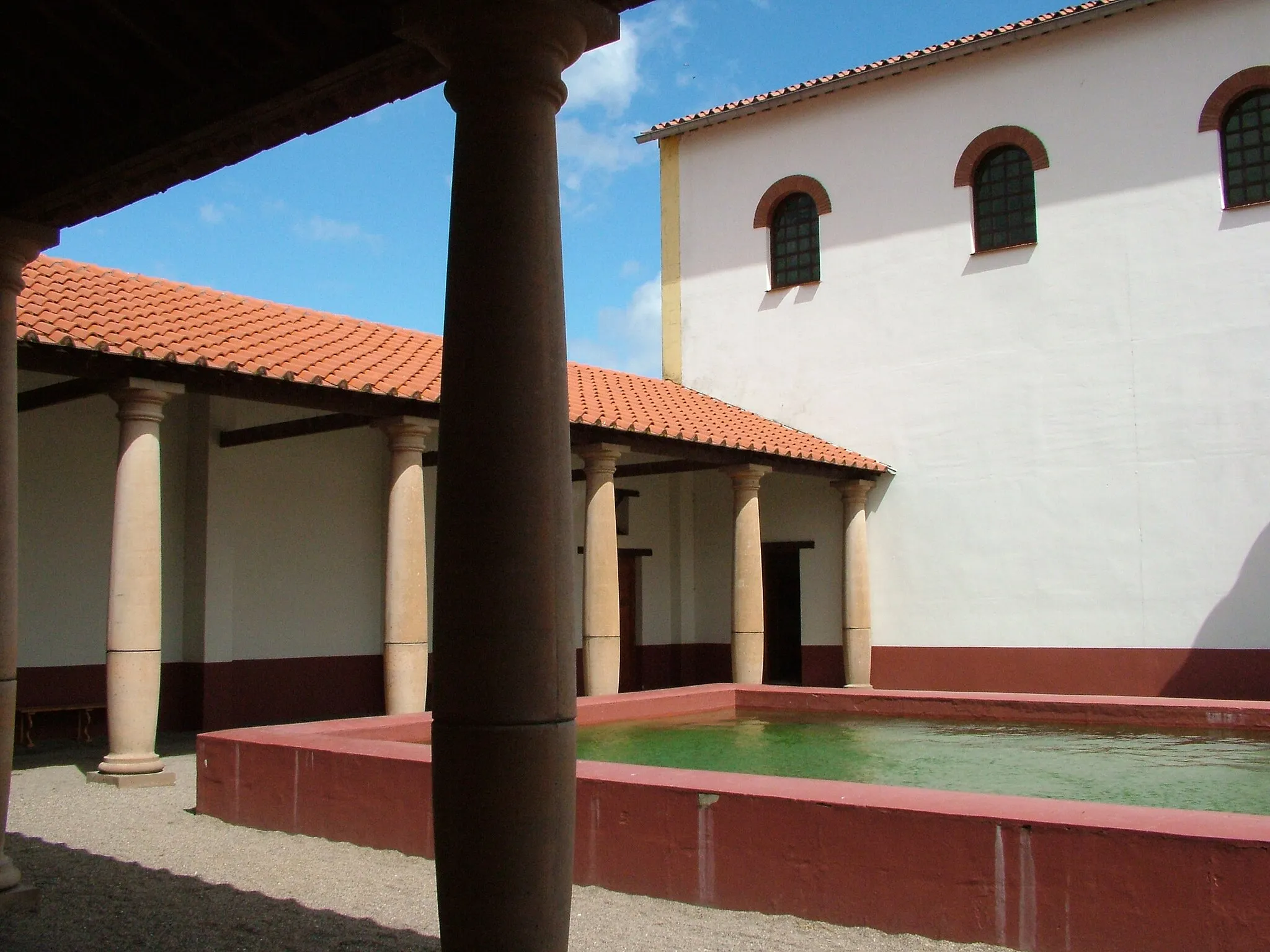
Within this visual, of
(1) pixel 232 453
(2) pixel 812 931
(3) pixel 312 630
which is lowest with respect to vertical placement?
(2) pixel 812 931

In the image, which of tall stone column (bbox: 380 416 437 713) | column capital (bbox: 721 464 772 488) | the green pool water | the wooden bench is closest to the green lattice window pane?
column capital (bbox: 721 464 772 488)

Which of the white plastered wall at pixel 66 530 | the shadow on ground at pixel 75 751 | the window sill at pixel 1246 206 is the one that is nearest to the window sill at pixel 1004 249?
the window sill at pixel 1246 206

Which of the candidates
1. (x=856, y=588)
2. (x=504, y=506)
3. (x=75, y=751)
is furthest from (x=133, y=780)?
(x=856, y=588)

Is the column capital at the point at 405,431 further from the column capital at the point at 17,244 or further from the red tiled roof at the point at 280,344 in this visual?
the column capital at the point at 17,244

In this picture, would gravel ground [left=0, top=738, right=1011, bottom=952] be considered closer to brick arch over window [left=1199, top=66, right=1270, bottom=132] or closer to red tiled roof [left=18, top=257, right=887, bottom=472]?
red tiled roof [left=18, top=257, right=887, bottom=472]

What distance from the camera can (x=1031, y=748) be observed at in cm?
862

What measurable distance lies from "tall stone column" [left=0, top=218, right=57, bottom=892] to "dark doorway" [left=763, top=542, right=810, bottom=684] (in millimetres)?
13743

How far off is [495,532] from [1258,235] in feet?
43.8

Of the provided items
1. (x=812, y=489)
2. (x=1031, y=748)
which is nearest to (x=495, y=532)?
(x=1031, y=748)

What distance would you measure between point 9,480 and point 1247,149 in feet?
44.3

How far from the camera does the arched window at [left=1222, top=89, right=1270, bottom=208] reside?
13742 millimetres

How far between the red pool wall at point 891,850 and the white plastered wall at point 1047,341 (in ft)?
33.3

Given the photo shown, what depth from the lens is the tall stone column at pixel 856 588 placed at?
15820 millimetres

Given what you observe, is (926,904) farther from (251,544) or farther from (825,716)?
(251,544)
